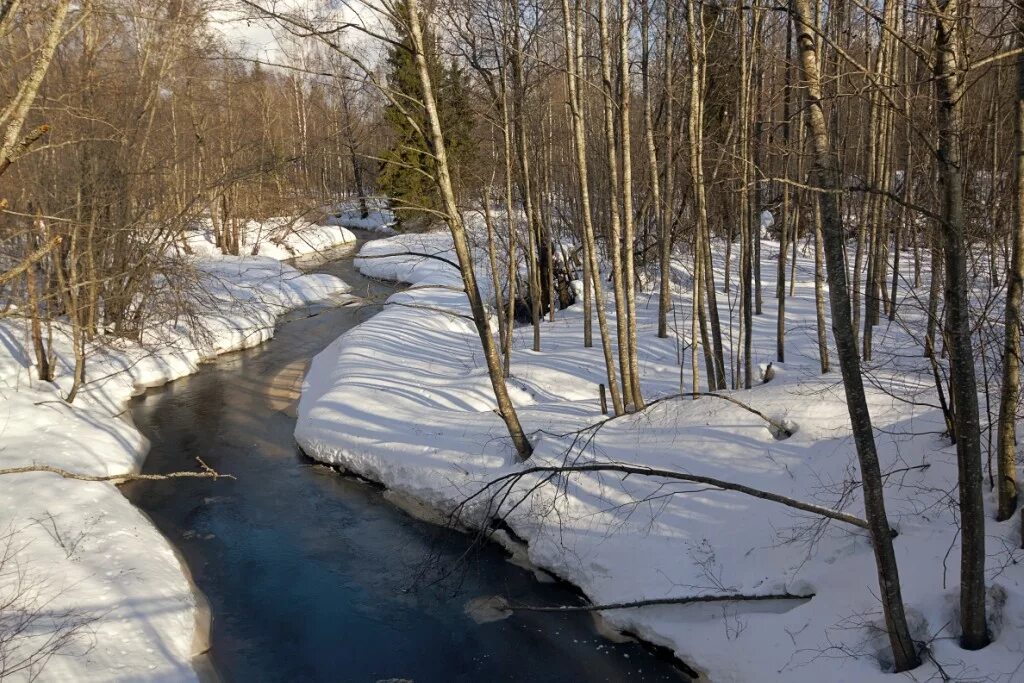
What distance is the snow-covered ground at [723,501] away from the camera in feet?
22.5

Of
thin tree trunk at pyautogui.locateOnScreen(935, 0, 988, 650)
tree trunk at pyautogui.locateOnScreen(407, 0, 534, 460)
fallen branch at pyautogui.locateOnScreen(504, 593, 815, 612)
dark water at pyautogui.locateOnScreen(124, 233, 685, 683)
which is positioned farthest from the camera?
tree trunk at pyautogui.locateOnScreen(407, 0, 534, 460)

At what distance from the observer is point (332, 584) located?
9.59 meters

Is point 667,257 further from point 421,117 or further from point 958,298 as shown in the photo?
point 958,298

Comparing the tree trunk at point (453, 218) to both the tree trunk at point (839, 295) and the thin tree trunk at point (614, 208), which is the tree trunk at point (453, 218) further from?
the tree trunk at point (839, 295)

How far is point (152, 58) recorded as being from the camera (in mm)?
19844

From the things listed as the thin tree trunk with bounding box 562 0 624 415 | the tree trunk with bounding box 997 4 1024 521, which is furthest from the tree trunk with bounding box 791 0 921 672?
the thin tree trunk with bounding box 562 0 624 415

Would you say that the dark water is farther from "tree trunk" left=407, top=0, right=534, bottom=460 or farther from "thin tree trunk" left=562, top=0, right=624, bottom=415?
"thin tree trunk" left=562, top=0, right=624, bottom=415

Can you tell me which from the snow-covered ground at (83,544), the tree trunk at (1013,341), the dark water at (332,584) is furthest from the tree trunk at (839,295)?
the snow-covered ground at (83,544)

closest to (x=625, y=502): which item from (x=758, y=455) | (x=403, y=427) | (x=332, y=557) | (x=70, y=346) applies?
(x=758, y=455)

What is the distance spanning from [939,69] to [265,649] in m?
8.17

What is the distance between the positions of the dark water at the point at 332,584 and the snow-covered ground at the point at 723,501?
0.53m

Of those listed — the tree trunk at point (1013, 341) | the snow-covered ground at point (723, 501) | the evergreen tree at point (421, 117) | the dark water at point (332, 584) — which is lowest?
the dark water at point (332, 584)

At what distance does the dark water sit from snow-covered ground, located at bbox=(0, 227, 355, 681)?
0.54 metres

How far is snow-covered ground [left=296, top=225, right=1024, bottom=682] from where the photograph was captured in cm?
685
